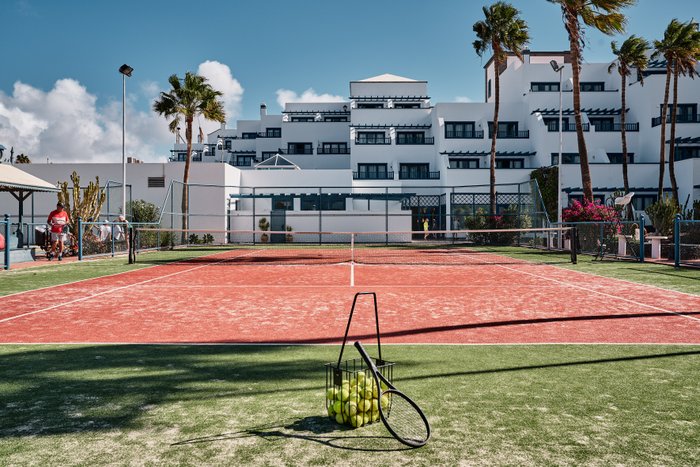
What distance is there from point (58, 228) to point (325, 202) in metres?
24.7

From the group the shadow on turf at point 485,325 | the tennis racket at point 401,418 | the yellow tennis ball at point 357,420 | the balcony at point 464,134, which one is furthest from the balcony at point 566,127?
the yellow tennis ball at point 357,420

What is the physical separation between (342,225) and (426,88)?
29.7 meters

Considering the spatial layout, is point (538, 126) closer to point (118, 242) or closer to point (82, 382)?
point (118, 242)

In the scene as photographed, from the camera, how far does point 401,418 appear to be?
4.44 metres

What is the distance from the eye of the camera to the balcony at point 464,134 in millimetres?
52362

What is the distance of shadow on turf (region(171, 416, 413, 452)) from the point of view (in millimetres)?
3867

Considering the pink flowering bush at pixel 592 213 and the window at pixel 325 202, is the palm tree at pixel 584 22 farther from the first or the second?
the window at pixel 325 202

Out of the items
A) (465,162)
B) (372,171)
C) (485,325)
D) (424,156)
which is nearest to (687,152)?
(465,162)

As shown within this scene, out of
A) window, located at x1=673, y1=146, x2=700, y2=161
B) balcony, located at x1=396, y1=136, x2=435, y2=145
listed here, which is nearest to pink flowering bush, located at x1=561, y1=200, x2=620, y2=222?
window, located at x1=673, y1=146, x2=700, y2=161

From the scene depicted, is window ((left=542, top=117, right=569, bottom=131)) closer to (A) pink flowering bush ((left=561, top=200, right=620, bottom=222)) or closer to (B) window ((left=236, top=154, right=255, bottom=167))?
(A) pink flowering bush ((left=561, top=200, right=620, bottom=222))

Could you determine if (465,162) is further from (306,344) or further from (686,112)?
(306,344)

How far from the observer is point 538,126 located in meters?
49.8

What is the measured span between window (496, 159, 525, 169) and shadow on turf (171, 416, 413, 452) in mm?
50054

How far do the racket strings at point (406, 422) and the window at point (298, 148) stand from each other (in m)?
60.4
